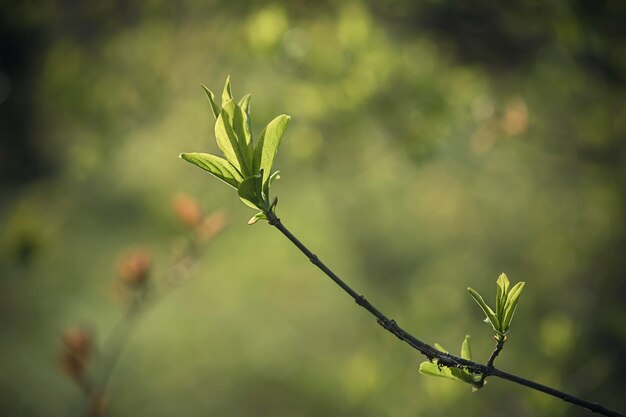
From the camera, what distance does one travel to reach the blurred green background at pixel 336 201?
6.15ft

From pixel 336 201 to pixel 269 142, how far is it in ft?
12.3

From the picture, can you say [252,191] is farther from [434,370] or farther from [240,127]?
[434,370]

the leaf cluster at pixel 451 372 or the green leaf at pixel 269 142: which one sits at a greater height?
the green leaf at pixel 269 142

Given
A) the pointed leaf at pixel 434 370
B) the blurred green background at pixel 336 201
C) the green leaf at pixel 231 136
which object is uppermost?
the blurred green background at pixel 336 201

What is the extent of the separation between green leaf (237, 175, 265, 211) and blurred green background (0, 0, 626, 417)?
46.4 inches

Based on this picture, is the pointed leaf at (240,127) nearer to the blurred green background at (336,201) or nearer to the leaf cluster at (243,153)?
the leaf cluster at (243,153)

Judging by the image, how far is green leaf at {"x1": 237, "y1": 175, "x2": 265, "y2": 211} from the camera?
21.5 inches

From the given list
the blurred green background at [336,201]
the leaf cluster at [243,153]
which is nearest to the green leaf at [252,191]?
the leaf cluster at [243,153]

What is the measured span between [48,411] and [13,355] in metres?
0.64

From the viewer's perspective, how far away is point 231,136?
Result: 560 millimetres

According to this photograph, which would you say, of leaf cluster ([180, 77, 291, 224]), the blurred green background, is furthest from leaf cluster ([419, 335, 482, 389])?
the blurred green background

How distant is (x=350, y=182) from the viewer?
3953mm

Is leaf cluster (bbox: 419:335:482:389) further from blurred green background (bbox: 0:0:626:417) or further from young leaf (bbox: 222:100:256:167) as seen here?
blurred green background (bbox: 0:0:626:417)

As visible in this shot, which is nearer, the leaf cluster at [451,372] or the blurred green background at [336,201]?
the leaf cluster at [451,372]
